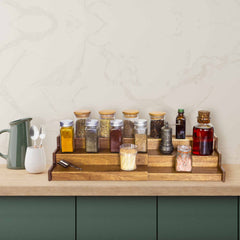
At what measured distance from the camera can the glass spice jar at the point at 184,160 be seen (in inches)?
86.6

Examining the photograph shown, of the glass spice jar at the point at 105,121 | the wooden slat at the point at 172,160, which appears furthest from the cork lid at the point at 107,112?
the wooden slat at the point at 172,160

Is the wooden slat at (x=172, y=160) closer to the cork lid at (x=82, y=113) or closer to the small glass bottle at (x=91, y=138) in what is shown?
the small glass bottle at (x=91, y=138)

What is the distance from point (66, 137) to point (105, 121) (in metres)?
0.24

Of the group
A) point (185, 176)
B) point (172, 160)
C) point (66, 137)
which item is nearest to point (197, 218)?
point (185, 176)

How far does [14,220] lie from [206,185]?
100 cm

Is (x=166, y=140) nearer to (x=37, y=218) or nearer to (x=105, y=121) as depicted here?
(x=105, y=121)

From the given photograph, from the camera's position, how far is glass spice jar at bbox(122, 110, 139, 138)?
2.35 m

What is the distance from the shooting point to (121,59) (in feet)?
8.10

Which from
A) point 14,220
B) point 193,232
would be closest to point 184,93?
point 193,232

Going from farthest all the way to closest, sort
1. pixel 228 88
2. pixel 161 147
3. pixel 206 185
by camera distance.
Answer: pixel 228 88, pixel 161 147, pixel 206 185

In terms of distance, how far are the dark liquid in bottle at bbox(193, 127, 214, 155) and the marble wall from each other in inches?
8.9

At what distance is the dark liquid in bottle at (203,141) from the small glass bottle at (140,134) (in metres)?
0.28

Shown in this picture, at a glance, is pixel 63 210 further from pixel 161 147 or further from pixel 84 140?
pixel 161 147

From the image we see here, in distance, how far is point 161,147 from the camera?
7.61 ft
